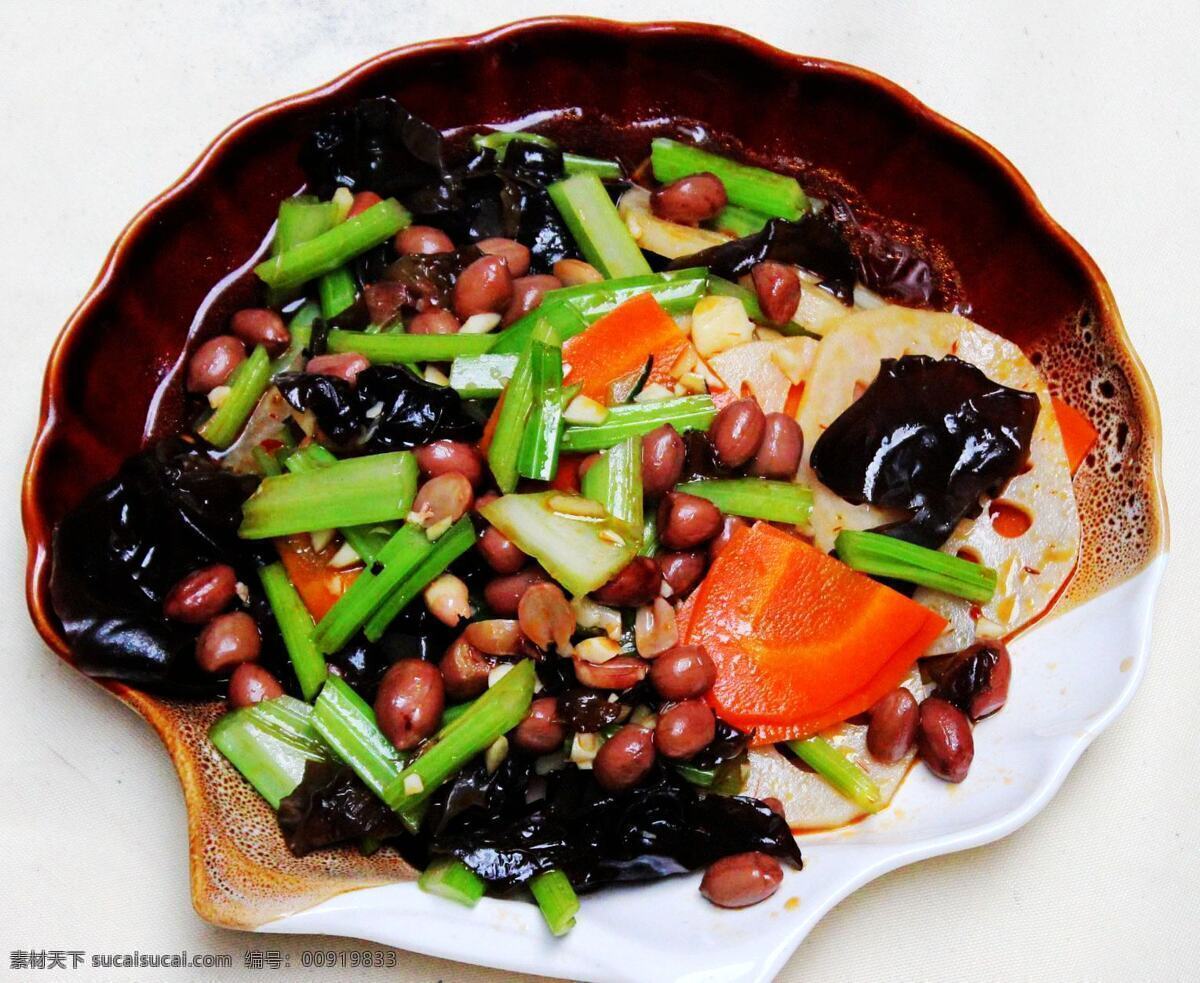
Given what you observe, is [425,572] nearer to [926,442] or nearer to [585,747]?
[585,747]


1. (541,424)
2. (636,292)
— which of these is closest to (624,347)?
(636,292)

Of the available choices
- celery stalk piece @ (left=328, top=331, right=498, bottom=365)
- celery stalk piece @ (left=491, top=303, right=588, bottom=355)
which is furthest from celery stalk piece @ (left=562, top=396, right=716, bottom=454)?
celery stalk piece @ (left=328, top=331, right=498, bottom=365)

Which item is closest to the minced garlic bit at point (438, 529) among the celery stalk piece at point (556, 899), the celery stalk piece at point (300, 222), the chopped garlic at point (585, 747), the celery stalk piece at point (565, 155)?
the chopped garlic at point (585, 747)

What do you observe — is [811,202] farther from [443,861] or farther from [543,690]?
[443,861]

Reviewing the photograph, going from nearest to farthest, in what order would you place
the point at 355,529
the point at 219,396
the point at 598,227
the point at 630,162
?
the point at 355,529 < the point at 219,396 < the point at 598,227 < the point at 630,162

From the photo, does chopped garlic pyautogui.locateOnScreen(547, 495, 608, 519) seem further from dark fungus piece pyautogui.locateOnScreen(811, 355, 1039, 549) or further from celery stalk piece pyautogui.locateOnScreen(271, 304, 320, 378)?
celery stalk piece pyautogui.locateOnScreen(271, 304, 320, 378)

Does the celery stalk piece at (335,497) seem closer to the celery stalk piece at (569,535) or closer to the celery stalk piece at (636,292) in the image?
the celery stalk piece at (569,535)
